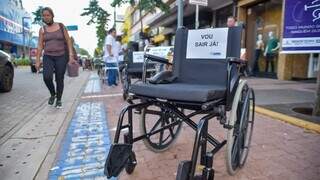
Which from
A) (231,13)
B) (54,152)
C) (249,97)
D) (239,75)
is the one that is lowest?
(54,152)

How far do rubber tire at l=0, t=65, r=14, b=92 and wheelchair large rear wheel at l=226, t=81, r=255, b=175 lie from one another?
7153 millimetres

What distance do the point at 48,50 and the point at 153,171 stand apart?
3.95 meters

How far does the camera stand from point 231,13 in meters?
15.9

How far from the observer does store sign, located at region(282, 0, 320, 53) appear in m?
5.56

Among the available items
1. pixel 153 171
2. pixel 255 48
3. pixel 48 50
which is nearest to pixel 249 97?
pixel 153 171

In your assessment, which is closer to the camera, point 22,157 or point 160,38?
point 22,157

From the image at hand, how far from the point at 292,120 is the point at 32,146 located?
11.2 ft

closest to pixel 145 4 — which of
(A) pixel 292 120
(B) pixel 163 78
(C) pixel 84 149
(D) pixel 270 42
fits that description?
(D) pixel 270 42

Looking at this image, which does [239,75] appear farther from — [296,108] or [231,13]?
[231,13]

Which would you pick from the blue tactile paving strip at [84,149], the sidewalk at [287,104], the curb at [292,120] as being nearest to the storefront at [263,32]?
the sidewalk at [287,104]

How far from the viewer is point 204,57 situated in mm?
3451

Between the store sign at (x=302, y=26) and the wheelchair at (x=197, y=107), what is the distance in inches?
115

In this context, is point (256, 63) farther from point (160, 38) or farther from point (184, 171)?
point (160, 38)

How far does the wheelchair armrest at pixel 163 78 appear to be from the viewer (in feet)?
10.3
